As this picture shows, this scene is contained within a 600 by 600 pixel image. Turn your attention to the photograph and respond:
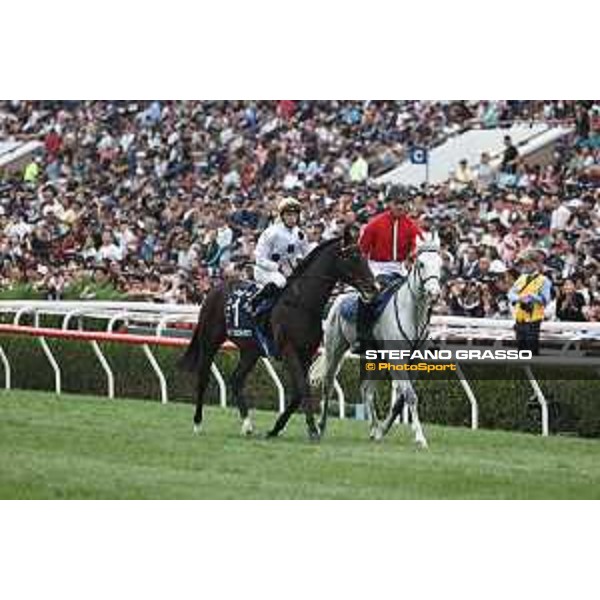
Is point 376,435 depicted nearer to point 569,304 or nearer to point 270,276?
point 270,276

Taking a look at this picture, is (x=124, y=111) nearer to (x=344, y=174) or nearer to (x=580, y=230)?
(x=344, y=174)

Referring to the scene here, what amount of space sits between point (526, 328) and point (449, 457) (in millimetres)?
827

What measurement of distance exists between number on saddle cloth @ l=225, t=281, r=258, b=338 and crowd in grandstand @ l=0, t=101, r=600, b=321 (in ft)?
0.55

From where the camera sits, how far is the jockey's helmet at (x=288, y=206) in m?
12.9

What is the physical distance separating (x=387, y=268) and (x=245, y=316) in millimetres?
897

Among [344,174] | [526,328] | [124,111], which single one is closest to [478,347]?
[526,328]

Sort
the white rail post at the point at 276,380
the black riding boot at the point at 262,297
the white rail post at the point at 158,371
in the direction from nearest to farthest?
the black riding boot at the point at 262,297 → the white rail post at the point at 276,380 → the white rail post at the point at 158,371

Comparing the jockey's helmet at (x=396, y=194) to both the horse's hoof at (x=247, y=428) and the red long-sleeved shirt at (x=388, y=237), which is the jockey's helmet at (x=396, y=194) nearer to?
the red long-sleeved shirt at (x=388, y=237)

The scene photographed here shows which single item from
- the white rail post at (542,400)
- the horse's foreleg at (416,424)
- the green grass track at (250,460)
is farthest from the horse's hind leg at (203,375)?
the white rail post at (542,400)

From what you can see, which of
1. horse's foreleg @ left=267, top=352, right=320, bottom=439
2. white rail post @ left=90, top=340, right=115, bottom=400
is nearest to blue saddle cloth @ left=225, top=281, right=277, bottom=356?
horse's foreleg @ left=267, top=352, right=320, bottom=439

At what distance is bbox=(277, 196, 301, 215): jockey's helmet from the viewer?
1294cm

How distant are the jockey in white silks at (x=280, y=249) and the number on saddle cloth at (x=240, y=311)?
8 cm
